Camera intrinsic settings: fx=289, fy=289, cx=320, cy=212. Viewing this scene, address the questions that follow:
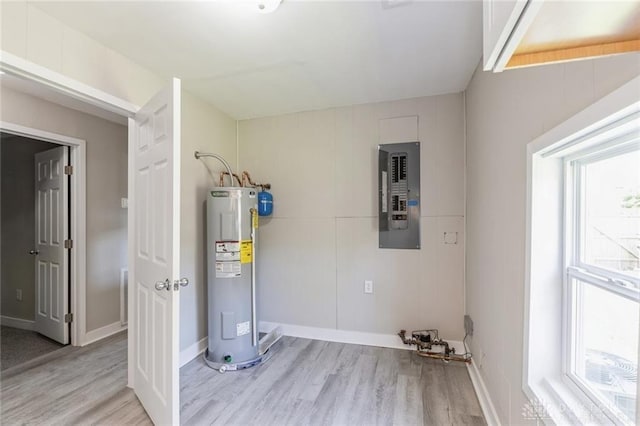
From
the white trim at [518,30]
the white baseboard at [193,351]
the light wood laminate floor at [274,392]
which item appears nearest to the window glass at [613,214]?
the white trim at [518,30]

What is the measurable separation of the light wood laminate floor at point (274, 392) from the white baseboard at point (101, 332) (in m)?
0.20

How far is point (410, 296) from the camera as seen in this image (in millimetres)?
2822

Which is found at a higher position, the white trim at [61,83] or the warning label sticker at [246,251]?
the white trim at [61,83]

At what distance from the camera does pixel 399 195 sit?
282cm

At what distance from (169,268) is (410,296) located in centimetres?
217

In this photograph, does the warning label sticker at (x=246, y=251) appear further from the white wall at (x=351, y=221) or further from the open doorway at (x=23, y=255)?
the open doorway at (x=23, y=255)

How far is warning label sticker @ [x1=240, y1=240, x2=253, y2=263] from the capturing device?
2.54 meters

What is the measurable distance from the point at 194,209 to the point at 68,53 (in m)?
1.40

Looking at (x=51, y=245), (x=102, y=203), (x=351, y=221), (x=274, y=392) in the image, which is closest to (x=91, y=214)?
(x=102, y=203)

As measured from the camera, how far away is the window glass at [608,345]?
92cm

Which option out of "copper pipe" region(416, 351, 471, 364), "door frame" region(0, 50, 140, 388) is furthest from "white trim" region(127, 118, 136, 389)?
"copper pipe" region(416, 351, 471, 364)

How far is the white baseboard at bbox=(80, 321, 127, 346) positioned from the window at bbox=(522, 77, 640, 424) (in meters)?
3.71

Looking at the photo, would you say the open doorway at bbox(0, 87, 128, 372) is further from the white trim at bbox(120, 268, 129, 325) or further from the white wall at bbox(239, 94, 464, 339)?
the white wall at bbox(239, 94, 464, 339)

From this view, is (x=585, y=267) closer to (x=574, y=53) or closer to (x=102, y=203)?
(x=574, y=53)
